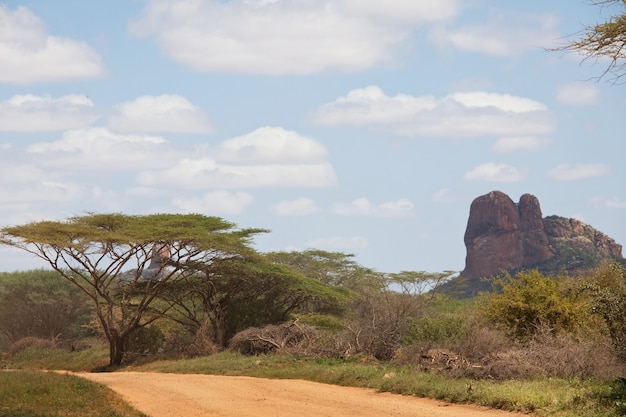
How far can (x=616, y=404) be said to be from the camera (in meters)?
15.9

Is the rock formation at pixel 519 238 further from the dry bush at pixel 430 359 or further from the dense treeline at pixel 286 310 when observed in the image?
the dry bush at pixel 430 359

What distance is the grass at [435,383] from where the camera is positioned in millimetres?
16438

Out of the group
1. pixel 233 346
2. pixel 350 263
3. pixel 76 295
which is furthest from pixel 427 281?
pixel 233 346

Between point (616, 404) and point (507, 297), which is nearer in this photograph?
point (616, 404)

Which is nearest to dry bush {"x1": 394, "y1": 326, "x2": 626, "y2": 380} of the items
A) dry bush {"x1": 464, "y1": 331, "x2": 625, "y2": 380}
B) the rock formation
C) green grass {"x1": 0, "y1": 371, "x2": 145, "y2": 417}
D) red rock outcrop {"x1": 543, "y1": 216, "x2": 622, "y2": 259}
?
dry bush {"x1": 464, "y1": 331, "x2": 625, "y2": 380}

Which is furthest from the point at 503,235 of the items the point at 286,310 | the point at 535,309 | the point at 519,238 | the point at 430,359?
the point at 430,359

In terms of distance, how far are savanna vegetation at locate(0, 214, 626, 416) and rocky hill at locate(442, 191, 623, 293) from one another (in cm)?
7920

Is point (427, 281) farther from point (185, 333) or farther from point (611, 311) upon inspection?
point (611, 311)

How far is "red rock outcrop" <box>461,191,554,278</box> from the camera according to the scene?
119 m

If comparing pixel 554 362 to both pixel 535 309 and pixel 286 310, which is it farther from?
pixel 286 310

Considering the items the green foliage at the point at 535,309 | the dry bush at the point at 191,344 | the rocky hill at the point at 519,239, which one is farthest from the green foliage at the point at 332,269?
the rocky hill at the point at 519,239

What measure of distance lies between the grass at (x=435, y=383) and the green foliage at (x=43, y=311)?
24341 millimetres

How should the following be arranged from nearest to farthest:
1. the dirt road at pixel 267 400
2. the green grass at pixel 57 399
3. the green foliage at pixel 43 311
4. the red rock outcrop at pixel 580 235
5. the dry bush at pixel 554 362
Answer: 1. the green grass at pixel 57 399
2. the dirt road at pixel 267 400
3. the dry bush at pixel 554 362
4. the green foliage at pixel 43 311
5. the red rock outcrop at pixel 580 235

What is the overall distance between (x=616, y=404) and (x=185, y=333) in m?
25.9
